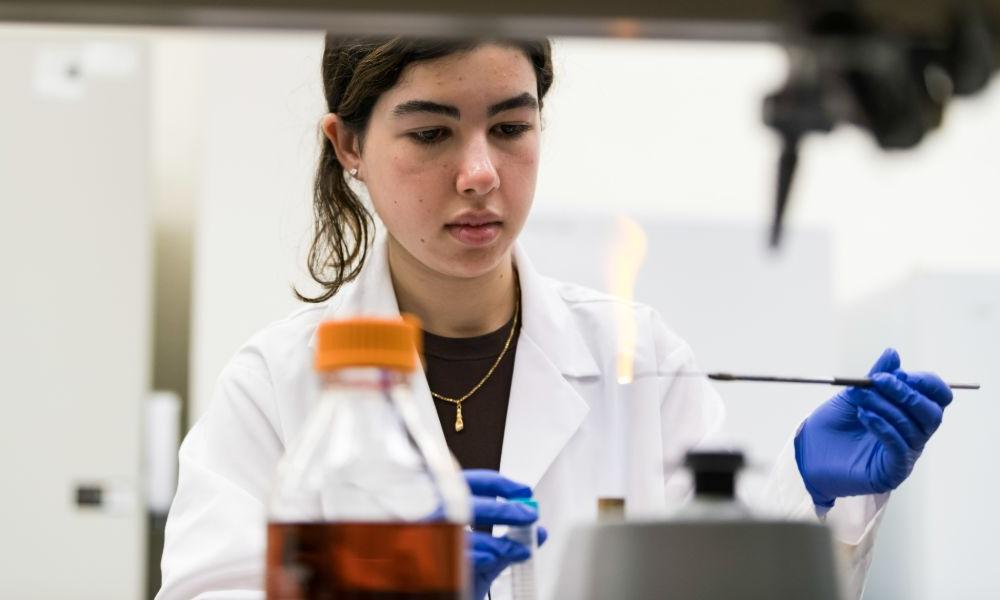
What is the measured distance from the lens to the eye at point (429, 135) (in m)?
1.44

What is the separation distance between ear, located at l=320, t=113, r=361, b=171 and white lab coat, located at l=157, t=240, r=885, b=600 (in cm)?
13

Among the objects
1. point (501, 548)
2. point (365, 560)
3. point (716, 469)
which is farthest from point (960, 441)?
point (365, 560)

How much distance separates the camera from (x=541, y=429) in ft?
5.07

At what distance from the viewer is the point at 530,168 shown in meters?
1.48

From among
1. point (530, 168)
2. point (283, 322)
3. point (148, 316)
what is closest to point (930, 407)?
point (530, 168)

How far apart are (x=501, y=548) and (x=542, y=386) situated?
0.70 meters

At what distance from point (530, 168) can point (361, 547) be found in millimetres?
936

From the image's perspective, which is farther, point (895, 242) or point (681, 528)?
point (895, 242)

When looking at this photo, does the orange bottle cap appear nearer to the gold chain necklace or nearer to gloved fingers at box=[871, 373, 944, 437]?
gloved fingers at box=[871, 373, 944, 437]

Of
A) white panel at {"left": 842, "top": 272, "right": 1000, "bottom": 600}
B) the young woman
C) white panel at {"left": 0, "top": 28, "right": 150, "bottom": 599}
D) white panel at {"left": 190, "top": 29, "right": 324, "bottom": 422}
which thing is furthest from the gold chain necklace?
white panel at {"left": 842, "top": 272, "right": 1000, "bottom": 600}

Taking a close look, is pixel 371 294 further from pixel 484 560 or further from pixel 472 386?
pixel 484 560

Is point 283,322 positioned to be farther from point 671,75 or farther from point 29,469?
point 671,75

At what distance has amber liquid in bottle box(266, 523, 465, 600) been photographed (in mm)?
583

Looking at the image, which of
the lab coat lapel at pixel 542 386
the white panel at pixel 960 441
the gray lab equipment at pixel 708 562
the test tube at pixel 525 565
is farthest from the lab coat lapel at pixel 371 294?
the white panel at pixel 960 441
